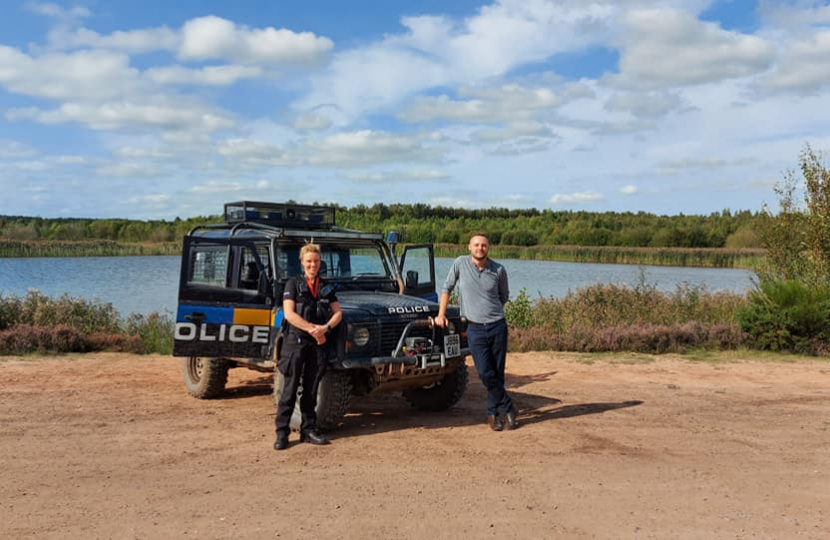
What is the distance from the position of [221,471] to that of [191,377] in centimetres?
365

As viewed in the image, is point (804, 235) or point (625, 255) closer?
point (804, 235)

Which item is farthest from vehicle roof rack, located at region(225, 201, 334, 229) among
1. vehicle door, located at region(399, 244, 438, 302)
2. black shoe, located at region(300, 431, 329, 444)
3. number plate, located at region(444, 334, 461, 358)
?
black shoe, located at region(300, 431, 329, 444)

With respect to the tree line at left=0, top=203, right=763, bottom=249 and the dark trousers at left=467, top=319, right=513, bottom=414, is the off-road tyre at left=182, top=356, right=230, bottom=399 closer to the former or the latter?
the dark trousers at left=467, top=319, right=513, bottom=414

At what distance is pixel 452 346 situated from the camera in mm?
7977

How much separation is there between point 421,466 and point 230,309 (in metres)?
3.04

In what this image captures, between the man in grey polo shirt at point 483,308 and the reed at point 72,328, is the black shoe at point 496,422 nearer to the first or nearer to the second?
the man in grey polo shirt at point 483,308

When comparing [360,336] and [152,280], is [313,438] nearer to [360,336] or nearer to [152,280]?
[360,336]

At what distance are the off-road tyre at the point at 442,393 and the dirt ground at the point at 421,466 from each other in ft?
0.53

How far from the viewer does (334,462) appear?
6.66 metres

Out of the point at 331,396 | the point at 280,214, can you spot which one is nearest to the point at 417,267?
the point at 280,214

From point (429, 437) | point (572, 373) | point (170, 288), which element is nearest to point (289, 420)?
point (429, 437)

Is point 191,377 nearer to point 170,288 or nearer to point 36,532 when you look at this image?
point 36,532

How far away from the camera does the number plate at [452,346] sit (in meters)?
7.90

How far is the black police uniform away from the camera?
23.1 feet
